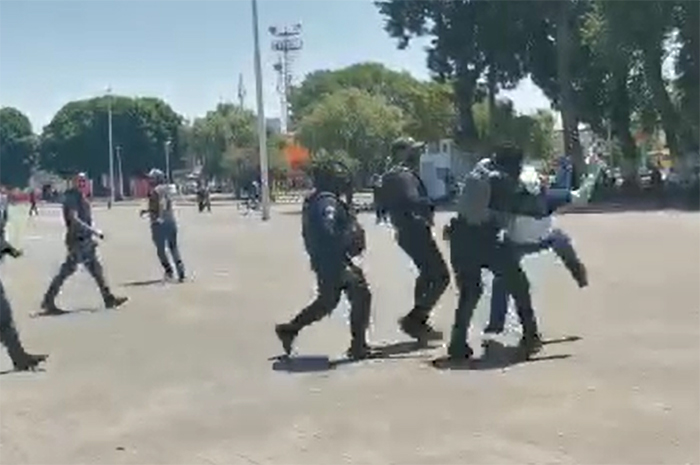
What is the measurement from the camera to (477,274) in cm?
995

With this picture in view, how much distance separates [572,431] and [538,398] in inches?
40.4

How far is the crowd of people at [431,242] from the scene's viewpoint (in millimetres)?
9867

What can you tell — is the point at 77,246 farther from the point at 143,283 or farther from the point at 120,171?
the point at 120,171

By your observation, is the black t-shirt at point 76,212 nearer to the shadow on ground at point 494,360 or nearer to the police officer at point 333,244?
the police officer at point 333,244

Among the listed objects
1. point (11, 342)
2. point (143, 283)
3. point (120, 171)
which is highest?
point (120, 171)

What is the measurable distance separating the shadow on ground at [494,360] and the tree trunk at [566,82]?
46.4 m

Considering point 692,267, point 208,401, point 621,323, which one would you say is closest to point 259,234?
point 692,267

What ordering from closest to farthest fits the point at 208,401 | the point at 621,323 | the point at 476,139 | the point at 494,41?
the point at 208,401
the point at 621,323
the point at 494,41
the point at 476,139

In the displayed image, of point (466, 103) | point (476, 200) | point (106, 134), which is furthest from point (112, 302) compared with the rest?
point (106, 134)

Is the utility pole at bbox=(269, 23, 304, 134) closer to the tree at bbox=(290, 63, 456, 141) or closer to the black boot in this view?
the tree at bbox=(290, 63, 456, 141)

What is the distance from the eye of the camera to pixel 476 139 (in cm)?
6906

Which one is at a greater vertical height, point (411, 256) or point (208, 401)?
point (411, 256)

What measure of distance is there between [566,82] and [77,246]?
43.8 m

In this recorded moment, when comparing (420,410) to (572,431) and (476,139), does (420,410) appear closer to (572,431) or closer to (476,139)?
(572,431)
